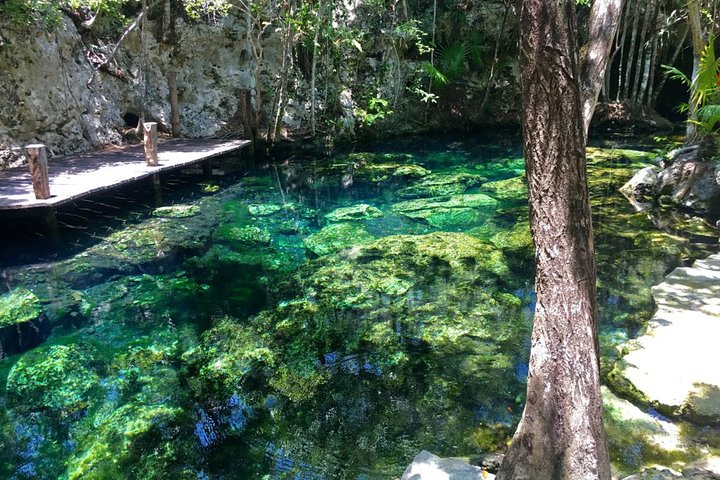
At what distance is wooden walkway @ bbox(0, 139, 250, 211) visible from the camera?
6.22m

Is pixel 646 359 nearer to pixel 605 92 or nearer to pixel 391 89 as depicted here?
pixel 391 89

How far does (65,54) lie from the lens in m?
8.82

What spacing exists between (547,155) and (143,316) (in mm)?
4119

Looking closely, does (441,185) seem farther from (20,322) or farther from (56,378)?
(56,378)

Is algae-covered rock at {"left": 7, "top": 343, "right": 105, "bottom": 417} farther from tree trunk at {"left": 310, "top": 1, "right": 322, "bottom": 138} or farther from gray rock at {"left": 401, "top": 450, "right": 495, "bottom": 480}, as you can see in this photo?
tree trunk at {"left": 310, "top": 1, "right": 322, "bottom": 138}

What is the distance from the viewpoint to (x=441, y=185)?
9094mm

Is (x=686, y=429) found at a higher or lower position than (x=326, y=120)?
lower

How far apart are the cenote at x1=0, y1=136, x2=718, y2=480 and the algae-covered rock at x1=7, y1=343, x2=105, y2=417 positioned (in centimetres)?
2

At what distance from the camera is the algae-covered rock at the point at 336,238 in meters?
6.48

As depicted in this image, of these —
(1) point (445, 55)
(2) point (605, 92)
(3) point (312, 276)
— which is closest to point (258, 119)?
(1) point (445, 55)

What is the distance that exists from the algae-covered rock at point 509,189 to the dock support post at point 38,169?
6095 millimetres

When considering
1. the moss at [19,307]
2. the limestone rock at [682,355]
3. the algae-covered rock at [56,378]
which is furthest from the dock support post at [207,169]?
the limestone rock at [682,355]

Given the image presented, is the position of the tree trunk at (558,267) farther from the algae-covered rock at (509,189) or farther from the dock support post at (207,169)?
the dock support post at (207,169)

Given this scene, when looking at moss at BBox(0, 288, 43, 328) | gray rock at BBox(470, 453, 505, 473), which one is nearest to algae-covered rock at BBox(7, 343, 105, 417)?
moss at BBox(0, 288, 43, 328)
